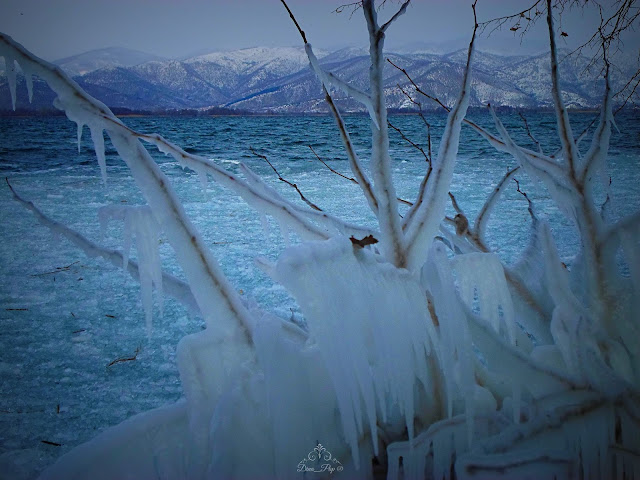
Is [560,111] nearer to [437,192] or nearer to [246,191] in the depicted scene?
[437,192]

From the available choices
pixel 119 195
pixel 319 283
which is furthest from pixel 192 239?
pixel 119 195

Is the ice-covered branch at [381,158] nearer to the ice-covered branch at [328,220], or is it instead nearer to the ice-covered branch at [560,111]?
the ice-covered branch at [328,220]

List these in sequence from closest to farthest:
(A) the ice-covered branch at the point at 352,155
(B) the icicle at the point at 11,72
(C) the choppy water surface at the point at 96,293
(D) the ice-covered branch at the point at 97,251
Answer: (B) the icicle at the point at 11,72
(A) the ice-covered branch at the point at 352,155
(D) the ice-covered branch at the point at 97,251
(C) the choppy water surface at the point at 96,293

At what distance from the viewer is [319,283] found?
2.88 feet

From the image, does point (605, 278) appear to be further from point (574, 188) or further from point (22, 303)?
point (22, 303)

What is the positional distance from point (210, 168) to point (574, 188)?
1.32 meters

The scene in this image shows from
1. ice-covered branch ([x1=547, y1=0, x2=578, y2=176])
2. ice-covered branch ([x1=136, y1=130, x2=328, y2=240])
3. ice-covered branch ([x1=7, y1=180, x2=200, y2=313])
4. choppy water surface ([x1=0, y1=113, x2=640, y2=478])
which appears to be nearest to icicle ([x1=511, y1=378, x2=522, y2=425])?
ice-covered branch ([x1=136, y1=130, x2=328, y2=240])

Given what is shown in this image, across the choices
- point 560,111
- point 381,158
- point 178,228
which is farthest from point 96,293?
point 560,111
